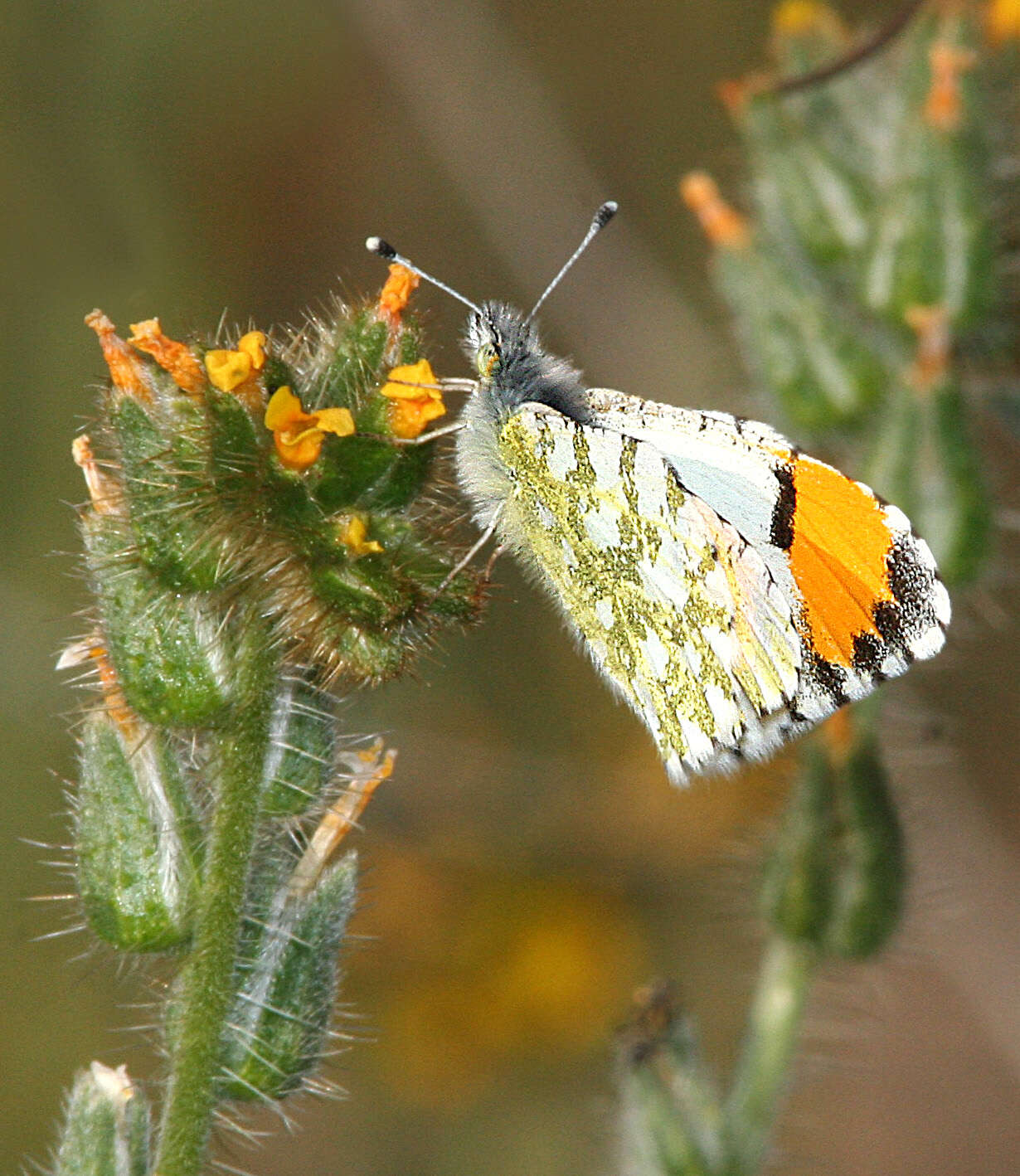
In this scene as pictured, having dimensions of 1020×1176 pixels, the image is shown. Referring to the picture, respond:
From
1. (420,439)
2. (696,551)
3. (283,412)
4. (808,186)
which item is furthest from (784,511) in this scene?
(808,186)

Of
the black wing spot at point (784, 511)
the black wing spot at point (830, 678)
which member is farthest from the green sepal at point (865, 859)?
the black wing spot at point (784, 511)

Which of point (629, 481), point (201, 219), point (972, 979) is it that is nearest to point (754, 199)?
point (629, 481)

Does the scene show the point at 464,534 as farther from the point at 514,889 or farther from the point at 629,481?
the point at 514,889

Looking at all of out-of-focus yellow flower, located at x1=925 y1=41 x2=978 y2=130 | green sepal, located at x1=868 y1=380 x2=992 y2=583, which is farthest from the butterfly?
out-of-focus yellow flower, located at x1=925 y1=41 x2=978 y2=130

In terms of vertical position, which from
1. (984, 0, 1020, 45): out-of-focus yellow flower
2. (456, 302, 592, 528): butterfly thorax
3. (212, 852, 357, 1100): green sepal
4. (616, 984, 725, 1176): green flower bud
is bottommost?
(616, 984, 725, 1176): green flower bud

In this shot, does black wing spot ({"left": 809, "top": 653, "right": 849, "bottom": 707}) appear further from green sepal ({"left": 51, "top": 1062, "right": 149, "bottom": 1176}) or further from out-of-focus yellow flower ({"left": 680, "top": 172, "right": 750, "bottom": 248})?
out-of-focus yellow flower ({"left": 680, "top": 172, "right": 750, "bottom": 248})
